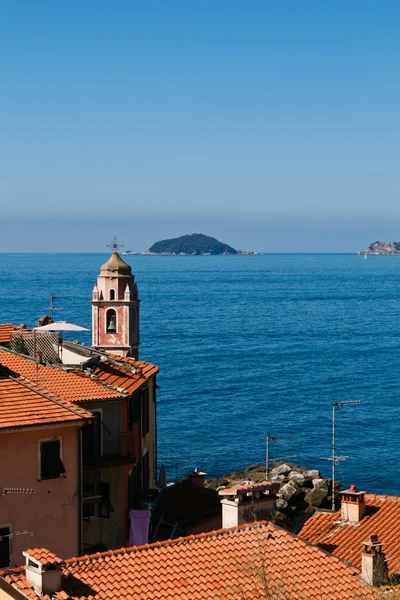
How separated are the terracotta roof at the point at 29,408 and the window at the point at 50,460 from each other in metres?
0.67

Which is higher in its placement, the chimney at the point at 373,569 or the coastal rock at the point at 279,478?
the chimney at the point at 373,569

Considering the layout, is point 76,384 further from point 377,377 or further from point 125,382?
point 377,377

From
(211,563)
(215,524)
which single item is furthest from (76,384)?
(211,563)

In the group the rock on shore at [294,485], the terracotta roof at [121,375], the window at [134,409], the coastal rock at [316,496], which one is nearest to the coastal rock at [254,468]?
the rock on shore at [294,485]

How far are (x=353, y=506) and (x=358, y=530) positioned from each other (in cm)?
76

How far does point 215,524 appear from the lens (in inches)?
1214

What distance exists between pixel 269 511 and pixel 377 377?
238 ft

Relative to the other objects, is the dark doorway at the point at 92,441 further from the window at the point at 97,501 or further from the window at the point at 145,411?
the window at the point at 145,411

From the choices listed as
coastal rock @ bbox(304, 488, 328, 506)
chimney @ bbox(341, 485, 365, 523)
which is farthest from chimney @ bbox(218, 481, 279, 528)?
coastal rock @ bbox(304, 488, 328, 506)

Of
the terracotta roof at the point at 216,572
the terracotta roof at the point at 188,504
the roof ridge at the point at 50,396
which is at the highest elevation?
the roof ridge at the point at 50,396

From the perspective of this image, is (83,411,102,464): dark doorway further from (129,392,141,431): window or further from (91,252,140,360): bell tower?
(91,252,140,360): bell tower

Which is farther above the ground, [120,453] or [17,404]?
[17,404]

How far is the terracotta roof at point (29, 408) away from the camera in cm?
2184

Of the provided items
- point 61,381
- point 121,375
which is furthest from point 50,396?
point 121,375
